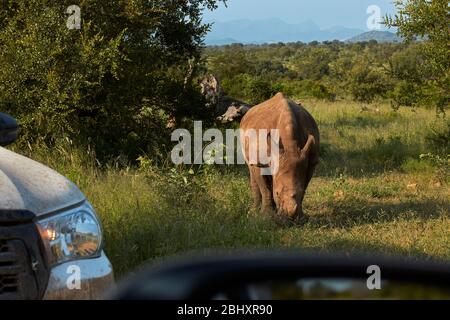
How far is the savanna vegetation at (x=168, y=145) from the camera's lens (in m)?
7.40

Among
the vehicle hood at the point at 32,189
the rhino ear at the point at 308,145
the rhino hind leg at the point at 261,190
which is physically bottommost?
the rhino hind leg at the point at 261,190

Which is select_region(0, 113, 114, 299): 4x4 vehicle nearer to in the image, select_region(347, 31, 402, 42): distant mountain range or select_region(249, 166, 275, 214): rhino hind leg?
select_region(249, 166, 275, 214): rhino hind leg

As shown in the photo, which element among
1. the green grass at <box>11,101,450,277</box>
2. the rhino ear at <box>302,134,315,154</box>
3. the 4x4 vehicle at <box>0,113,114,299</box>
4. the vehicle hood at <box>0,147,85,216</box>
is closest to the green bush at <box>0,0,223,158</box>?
the green grass at <box>11,101,450,277</box>

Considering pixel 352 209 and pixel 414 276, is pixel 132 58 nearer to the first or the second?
pixel 352 209

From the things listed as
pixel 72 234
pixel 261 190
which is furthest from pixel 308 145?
pixel 72 234

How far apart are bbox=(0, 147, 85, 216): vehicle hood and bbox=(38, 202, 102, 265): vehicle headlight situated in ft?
0.18

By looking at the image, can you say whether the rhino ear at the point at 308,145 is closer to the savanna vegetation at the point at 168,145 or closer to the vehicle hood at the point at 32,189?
the savanna vegetation at the point at 168,145

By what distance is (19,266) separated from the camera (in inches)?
139

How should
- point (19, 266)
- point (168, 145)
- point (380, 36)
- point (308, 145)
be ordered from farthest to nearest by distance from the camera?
point (380, 36), point (168, 145), point (308, 145), point (19, 266)

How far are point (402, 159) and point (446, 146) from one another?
2.94ft

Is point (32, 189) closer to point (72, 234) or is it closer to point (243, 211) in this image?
point (72, 234)

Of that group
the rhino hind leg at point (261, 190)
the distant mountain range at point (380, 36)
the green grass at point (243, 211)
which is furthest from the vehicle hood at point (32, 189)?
the distant mountain range at point (380, 36)

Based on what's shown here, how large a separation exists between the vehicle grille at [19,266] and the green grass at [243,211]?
7.57ft

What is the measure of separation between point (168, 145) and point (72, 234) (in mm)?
9189
